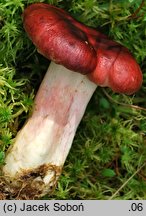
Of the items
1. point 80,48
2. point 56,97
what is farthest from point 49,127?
point 80,48

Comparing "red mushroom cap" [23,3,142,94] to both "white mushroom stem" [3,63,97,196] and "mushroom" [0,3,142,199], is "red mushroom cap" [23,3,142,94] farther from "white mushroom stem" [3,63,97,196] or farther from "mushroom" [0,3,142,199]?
"white mushroom stem" [3,63,97,196]

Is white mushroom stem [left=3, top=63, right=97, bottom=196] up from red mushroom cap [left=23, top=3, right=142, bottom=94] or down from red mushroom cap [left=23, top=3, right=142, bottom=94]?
down

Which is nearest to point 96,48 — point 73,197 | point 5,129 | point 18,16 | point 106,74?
point 106,74

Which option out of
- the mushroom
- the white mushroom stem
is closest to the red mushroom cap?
the mushroom

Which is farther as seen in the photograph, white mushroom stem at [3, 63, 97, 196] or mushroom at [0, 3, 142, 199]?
white mushroom stem at [3, 63, 97, 196]

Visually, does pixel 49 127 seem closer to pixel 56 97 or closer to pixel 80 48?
pixel 56 97

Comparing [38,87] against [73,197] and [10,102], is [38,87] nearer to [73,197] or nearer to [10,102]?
[10,102]

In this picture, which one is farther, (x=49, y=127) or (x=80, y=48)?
(x=49, y=127)
